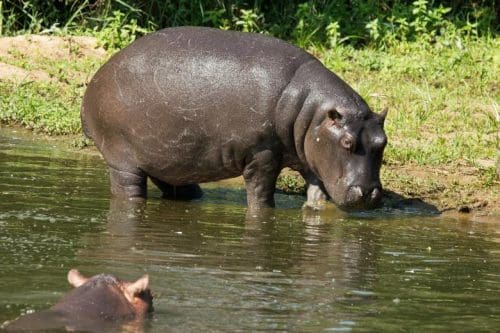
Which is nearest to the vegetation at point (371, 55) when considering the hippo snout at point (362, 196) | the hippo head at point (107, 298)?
the hippo snout at point (362, 196)

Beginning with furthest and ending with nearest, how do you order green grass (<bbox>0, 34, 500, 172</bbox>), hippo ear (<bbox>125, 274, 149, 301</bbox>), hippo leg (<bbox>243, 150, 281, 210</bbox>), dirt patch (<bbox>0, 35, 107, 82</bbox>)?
dirt patch (<bbox>0, 35, 107, 82</bbox>)
green grass (<bbox>0, 34, 500, 172</bbox>)
hippo leg (<bbox>243, 150, 281, 210</bbox>)
hippo ear (<bbox>125, 274, 149, 301</bbox>)

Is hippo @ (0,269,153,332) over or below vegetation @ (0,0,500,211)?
below

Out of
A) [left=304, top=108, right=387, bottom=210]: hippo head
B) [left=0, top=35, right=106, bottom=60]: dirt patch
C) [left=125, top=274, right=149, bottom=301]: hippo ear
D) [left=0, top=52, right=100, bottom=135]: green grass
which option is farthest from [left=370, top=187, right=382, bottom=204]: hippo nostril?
[left=0, top=35, right=106, bottom=60]: dirt patch

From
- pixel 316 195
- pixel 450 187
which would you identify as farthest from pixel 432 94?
pixel 316 195

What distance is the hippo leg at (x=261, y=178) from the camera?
9531mm

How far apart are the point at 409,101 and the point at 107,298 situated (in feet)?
24.4

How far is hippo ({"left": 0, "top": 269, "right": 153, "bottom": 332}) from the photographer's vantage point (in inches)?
217

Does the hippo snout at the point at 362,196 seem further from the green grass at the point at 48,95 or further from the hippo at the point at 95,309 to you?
the green grass at the point at 48,95

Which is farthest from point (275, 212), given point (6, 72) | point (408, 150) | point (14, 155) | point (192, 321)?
point (6, 72)

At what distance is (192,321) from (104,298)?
18.5 inches

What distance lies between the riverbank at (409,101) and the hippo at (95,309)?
4583mm

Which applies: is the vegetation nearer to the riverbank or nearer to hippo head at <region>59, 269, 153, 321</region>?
the riverbank

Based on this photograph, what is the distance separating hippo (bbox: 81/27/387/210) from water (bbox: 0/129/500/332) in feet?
0.87

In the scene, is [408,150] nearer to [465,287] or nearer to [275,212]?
[275,212]
